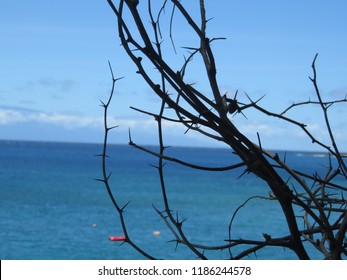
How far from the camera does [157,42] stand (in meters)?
1.10

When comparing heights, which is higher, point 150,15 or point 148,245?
point 148,245

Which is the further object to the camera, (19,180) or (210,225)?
(19,180)

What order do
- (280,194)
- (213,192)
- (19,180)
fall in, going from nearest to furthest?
(280,194), (213,192), (19,180)

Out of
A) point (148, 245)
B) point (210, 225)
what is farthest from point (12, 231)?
point (210, 225)

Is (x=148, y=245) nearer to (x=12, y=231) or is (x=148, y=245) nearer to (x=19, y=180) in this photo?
(x=12, y=231)

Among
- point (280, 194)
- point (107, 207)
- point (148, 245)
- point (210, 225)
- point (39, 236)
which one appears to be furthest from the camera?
point (107, 207)

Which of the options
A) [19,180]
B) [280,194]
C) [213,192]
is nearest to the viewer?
[280,194]

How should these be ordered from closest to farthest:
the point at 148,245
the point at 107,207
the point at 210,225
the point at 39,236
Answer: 1. the point at 148,245
2. the point at 39,236
3. the point at 210,225
4. the point at 107,207

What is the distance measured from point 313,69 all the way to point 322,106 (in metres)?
0.08

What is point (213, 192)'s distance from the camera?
187 ft

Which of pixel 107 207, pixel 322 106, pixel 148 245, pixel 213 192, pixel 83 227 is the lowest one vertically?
pixel 322 106
